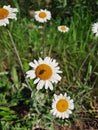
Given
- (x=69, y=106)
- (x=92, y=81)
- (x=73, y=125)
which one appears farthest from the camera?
(x=92, y=81)

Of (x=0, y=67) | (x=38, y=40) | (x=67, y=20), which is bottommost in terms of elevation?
(x=0, y=67)

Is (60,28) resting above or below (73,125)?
A: above

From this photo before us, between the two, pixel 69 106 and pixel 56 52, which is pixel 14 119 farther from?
pixel 56 52

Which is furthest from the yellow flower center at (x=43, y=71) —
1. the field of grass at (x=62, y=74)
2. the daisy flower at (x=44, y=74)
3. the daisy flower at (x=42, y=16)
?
the daisy flower at (x=42, y=16)

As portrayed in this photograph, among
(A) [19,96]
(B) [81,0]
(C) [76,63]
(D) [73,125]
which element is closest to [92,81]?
(C) [76,63]

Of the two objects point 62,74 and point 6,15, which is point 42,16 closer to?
point 62,74

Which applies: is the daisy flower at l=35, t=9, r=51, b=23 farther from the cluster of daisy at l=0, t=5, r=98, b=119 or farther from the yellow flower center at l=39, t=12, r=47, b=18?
the cluster of daisy at l=0, t=5, r=98, b=119
